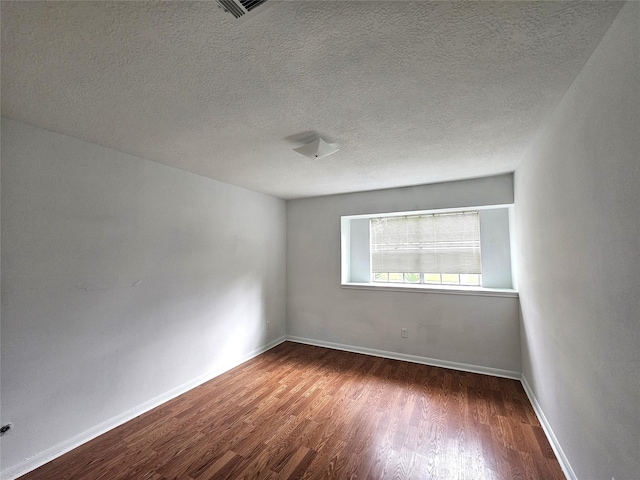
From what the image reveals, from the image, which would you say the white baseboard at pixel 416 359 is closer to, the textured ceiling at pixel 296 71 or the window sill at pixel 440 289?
the window sill at pixel 440 289

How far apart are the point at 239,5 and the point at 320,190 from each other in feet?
9.58

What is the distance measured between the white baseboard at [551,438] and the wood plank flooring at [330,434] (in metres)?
0.05

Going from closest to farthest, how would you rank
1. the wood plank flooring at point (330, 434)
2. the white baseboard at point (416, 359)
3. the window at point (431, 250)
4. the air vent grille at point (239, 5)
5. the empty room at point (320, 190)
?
1. the air vent grille at point (239, 5)
2. the empty room at point (320, 190)
3. the wood plank flooring at point (330, 434)
4. the white baseboard at point (416, 359)
5. the window at point (431, 250)

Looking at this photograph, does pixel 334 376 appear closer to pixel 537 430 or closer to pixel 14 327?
pixel 537 430

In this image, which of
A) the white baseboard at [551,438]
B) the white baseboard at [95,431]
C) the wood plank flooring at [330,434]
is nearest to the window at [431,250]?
the white baseboard at [551,438]

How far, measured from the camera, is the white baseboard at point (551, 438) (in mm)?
1631

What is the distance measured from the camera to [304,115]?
69.1 inches

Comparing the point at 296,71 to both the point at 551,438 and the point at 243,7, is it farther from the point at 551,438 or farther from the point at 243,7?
the point at 551,438

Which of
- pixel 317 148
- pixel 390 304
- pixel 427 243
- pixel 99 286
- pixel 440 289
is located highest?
pixel 317 148

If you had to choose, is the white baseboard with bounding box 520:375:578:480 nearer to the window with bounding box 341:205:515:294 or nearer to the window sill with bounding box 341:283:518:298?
the window sill with bounding box 341:283:518:298

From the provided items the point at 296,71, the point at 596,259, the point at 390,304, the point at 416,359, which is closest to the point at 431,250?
the point at 390,304

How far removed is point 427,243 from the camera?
3.79m

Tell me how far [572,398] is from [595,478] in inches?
15.1

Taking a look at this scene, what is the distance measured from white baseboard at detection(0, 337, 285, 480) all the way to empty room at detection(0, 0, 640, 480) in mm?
19
